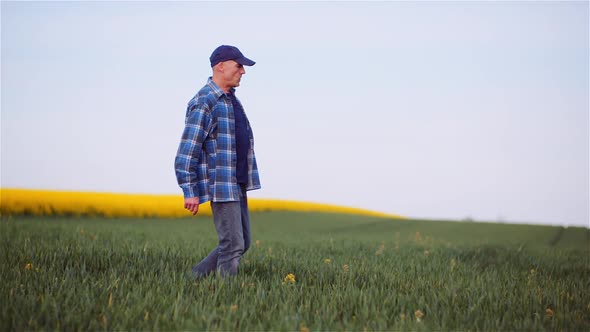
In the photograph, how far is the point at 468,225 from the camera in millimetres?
19297

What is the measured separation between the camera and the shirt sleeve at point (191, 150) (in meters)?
5.12

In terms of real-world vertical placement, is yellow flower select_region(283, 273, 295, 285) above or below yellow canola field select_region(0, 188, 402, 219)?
below

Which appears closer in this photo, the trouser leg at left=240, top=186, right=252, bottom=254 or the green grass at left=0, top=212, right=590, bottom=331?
the green grass at left=0, top=212, right=590, bottom=331

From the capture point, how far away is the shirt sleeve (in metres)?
5.12

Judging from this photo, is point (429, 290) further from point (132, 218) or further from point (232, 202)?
point (132, 218)

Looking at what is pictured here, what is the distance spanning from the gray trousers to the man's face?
3.48 feet

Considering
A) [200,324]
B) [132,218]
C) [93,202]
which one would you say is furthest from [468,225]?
[200,324]

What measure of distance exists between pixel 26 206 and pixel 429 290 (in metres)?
16.8

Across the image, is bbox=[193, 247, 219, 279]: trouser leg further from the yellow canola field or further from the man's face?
the yellow canola field

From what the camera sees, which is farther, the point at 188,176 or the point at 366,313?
the point at 188,176

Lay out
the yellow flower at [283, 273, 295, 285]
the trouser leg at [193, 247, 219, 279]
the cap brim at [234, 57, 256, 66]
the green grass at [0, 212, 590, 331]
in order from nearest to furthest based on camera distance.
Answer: the green grass at [0, 212, 590, 331] < the cap brim at [234, 57, 256, 66] < the yellow flower at [283, 273, 295, 285] < the trouser leg at [193, 247, 219, 279]

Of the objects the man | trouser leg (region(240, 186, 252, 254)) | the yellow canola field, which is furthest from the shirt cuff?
the yellow canola field

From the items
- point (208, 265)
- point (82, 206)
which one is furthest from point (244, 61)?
point (82, 206)

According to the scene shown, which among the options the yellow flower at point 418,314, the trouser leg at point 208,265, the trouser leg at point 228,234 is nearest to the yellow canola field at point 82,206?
the trouser leg at point 208,265
